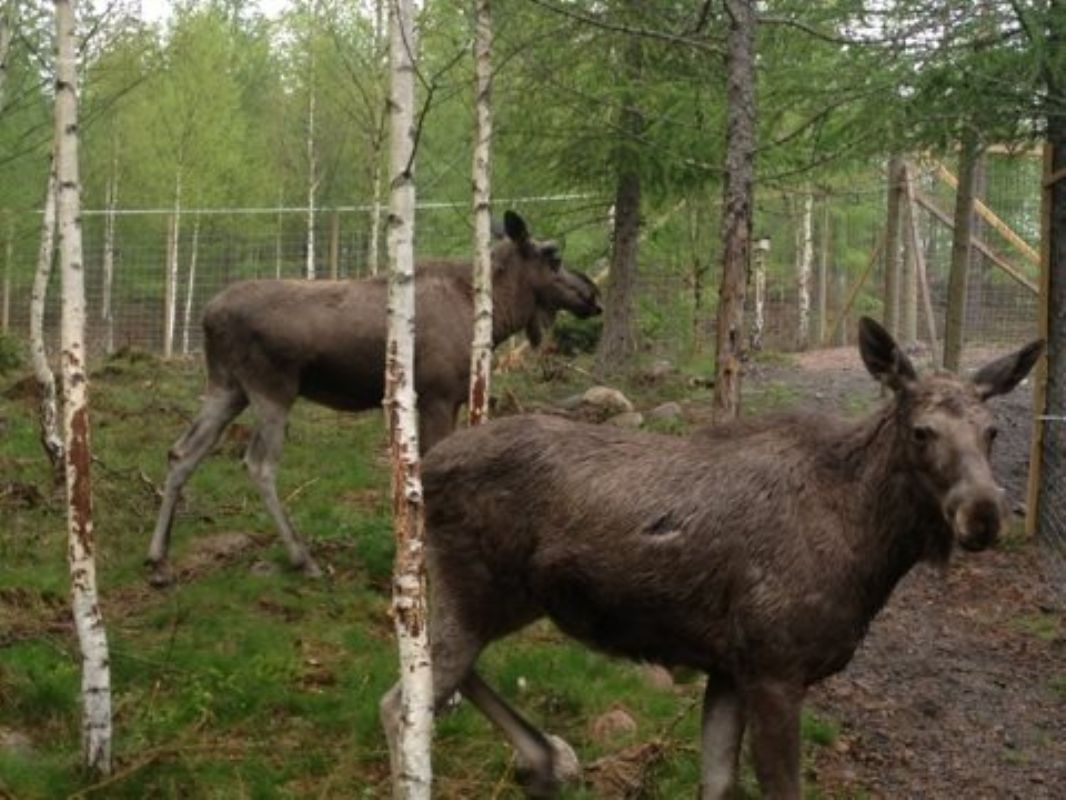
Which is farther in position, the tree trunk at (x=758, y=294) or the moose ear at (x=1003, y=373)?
the tree trunk at (x=758, y=294)

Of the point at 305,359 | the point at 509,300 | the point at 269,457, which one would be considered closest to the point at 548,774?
the point at 269,457

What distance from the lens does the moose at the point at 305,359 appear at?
8398 mm

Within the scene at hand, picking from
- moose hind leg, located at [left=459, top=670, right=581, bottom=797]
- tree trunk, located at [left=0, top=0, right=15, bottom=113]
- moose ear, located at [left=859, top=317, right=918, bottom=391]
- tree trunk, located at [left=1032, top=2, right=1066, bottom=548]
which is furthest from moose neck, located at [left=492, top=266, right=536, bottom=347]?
moose ear, located at [left=859, top=317, right=918, bottom=391]

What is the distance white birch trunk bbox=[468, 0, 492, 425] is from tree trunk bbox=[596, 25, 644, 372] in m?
5.63

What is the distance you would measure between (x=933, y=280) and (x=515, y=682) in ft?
38.0

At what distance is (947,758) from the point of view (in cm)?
632

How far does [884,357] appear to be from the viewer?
5105 mm

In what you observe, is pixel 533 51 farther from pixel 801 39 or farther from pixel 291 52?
pixel 291 52

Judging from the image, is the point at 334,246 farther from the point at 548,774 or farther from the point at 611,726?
the point at 548,774

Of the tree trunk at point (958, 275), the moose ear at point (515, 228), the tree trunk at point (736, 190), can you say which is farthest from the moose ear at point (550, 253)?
the tree trunk at point (958, 275)

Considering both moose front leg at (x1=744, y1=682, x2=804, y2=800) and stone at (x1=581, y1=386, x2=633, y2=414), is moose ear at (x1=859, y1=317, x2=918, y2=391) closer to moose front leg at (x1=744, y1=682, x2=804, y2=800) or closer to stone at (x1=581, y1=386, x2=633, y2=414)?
moose front leg at (x1=744, y1=682, x2=804, y2=800)

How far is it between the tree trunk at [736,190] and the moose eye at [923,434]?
2073 mm

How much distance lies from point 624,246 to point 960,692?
843 cm

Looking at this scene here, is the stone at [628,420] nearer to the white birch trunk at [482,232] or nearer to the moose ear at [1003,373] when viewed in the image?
the white birch trunk at [482,232]
